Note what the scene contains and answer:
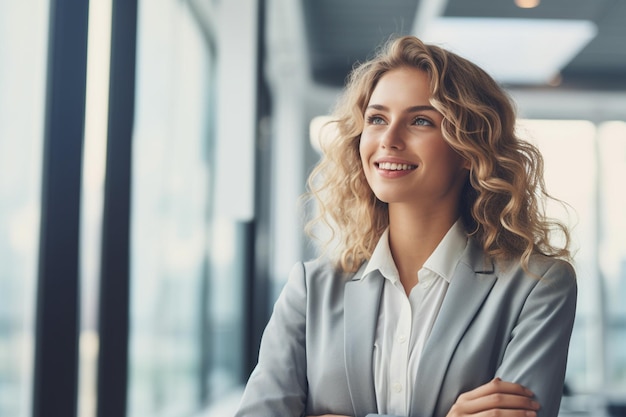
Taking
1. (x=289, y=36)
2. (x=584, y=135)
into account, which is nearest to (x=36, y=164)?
(x=289, y=36)

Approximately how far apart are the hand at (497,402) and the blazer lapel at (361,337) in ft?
0.63

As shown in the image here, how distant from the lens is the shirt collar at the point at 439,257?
1.70 meters

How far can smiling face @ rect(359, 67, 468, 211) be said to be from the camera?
5.43 ft

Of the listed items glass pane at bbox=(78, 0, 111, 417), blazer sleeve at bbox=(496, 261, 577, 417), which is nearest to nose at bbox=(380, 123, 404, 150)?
blazer sleeve at bbox=(496, 261, 577, 417)

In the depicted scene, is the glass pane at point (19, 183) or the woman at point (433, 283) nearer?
the woman at point (433, 283)

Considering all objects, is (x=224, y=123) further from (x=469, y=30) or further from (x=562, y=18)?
(x=562, y=18)

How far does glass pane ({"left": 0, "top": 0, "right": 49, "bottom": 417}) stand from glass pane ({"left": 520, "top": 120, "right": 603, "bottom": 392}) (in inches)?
249

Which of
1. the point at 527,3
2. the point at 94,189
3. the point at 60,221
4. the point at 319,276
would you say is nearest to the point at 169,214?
the point at 94,189

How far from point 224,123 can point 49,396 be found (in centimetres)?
196

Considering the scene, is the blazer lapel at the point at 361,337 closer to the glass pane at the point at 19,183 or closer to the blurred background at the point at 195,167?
the blurred background at the point at 195,167

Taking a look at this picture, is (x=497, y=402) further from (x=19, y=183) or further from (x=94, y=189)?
(x=94, y=189)

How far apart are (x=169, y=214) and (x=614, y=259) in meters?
5.34

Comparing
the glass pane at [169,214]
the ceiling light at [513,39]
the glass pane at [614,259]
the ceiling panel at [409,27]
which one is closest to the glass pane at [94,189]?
the glass pane at [169,214]

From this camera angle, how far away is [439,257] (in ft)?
5.61
